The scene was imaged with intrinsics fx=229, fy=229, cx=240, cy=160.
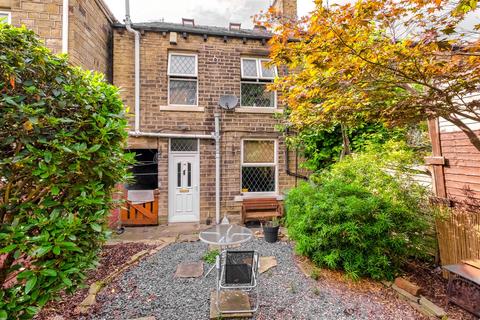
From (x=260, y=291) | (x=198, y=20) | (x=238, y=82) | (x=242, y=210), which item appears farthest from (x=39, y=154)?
(x=198, y=20)

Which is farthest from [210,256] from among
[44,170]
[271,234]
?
[44,170]

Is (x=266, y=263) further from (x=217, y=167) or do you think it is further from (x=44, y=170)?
(x=44, y=170)

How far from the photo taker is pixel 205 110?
738cm

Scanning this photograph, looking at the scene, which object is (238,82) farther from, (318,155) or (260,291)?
(260,291)

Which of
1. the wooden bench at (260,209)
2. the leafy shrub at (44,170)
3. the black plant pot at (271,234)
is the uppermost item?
the leafy shrub at (44,170)

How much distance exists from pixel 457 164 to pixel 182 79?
703 cm

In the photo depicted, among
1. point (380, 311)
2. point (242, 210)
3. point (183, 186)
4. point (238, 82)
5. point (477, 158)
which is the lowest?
point (380, 311)

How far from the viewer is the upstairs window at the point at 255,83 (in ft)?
25.4

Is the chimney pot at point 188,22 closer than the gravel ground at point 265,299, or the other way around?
the gravel ground at point 265,299

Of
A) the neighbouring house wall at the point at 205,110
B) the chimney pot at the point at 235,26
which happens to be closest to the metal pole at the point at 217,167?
the neighbouring house wall at the point at 205,110

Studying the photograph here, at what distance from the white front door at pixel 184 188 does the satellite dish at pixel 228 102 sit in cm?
184

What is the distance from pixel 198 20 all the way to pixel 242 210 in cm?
751

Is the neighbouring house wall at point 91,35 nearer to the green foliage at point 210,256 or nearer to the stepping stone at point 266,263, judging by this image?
the green foliage at point 210,256

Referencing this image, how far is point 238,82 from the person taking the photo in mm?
7602
